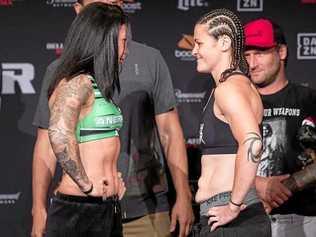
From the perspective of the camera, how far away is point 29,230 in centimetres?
426

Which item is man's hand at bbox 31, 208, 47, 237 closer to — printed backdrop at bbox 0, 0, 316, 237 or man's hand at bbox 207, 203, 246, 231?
printed backdrop at bbox 0, 0, 316, 237

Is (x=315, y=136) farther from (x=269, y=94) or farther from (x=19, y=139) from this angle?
(x=19, y=139)

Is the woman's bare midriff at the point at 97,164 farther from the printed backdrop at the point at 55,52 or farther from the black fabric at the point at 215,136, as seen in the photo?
the printed backdrop at the point at 55,52

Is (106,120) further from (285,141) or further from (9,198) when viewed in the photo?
(9,198)

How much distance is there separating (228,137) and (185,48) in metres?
1.53

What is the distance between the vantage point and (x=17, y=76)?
4.19 meters

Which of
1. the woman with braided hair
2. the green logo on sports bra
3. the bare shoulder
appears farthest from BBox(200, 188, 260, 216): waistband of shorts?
the bare shoulder

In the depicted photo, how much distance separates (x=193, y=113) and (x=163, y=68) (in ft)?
2.26

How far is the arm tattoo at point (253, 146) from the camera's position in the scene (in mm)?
2668

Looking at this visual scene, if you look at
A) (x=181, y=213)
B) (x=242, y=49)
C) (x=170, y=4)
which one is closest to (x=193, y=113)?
(x=170, y=4)

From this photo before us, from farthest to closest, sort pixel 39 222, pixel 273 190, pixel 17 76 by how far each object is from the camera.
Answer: pixel 17 76 → pixel 273 190 → pixel 39 222

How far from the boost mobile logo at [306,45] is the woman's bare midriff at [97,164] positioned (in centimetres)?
172

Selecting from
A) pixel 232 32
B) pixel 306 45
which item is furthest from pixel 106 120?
pixel 306 45

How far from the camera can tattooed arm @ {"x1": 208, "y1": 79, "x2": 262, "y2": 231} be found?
8.75ft
